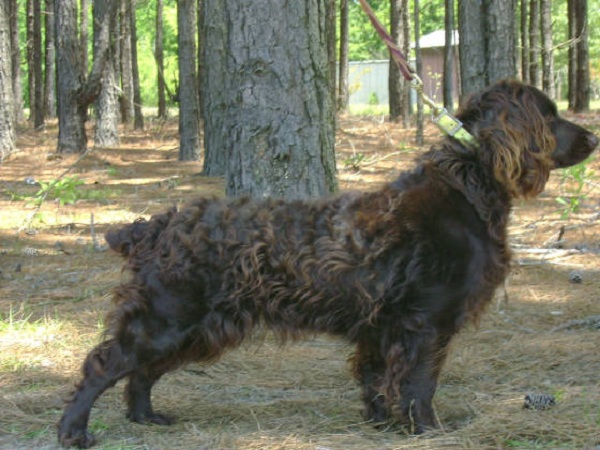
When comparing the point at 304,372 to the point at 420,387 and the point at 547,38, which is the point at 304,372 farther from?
the point at 547,38

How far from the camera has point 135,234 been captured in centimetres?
407

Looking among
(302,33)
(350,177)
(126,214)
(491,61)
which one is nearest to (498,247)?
(302,33)

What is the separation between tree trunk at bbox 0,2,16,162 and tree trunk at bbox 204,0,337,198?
11433 millimetres

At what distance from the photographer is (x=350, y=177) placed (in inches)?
513

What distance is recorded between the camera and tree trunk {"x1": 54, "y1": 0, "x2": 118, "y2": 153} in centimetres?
1702

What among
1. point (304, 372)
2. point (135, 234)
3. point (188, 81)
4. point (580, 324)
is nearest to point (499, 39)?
point (580, 324)

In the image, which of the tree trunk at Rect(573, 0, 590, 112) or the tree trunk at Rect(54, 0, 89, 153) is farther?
the tree trunk at Rect(573, 0, 590, 112)

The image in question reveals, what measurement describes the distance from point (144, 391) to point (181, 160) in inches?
522

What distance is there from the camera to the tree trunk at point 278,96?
5602 mm

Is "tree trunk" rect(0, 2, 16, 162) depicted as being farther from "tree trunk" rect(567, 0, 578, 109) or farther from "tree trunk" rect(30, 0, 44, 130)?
"tree trunk" rect(567, 0, 578, 109)

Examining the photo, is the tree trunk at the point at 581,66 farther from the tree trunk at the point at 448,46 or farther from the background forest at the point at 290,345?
the background forest at the point at 290,345

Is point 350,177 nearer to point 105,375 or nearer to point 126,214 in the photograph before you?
point 126,214

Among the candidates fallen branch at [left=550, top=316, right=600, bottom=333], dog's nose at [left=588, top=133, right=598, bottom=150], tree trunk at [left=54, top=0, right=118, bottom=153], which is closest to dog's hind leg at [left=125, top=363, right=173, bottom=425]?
dog's nose at [left=588, top=133, right=598, bottom=150]

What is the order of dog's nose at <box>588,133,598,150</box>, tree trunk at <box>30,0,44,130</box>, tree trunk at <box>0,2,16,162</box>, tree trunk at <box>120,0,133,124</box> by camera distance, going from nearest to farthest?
1. dog's nose at <box>588,133,598,150</box>
2. tree trunk at <box>0,2,16,162</box>
3. tree trunk at <box>120,0,133,124</box>
4. tree trunk at <box>30,0,44,130</box>
